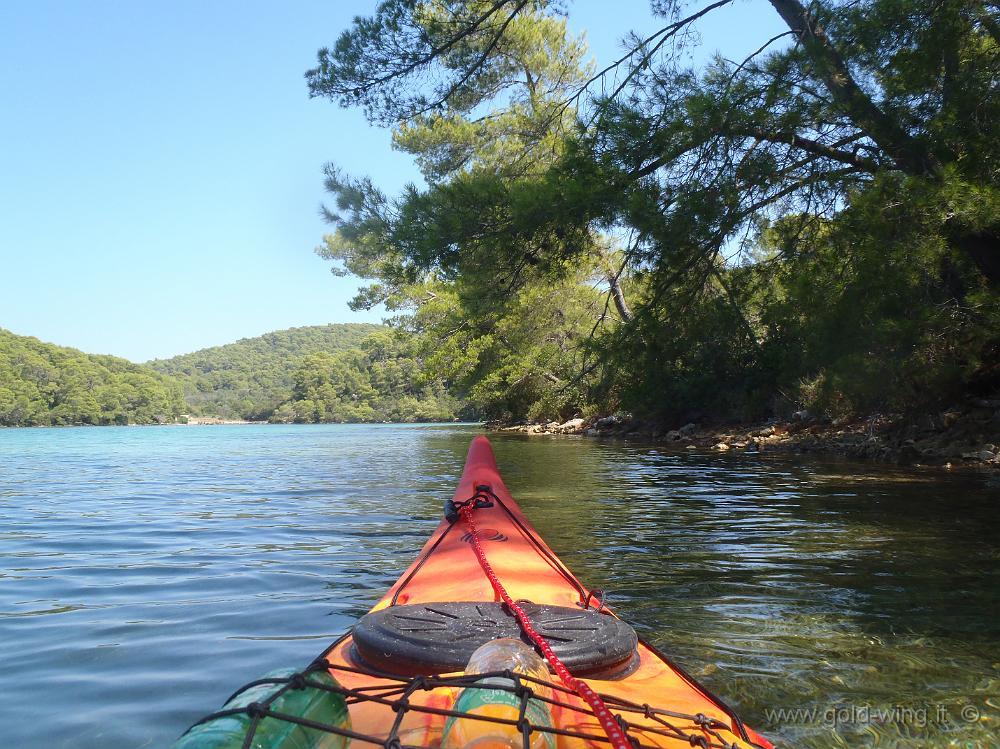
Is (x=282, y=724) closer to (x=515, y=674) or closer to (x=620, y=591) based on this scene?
(x=515, y=674)

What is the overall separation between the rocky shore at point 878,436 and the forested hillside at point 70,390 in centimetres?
6104

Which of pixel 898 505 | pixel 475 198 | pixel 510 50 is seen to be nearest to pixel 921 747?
pixel 898 505

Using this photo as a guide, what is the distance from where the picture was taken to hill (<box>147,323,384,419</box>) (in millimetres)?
92000

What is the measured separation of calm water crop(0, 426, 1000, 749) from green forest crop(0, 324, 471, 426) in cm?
4077

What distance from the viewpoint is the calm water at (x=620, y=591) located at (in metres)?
2.29

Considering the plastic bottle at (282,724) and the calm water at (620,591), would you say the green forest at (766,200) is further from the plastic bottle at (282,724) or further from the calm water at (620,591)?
the plastic bottle at (282,724)

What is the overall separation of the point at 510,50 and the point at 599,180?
10215mm

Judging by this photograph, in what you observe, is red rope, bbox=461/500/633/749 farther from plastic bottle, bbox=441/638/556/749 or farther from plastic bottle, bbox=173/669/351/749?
plastic bottle, bbox=173/669/351/749

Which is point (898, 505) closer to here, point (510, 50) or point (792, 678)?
point (792, 678)

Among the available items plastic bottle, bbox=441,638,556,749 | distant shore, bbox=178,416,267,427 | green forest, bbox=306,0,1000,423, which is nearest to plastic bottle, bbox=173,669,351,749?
plastic bottle, bbox=441,638,556,749

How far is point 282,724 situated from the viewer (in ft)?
4.44

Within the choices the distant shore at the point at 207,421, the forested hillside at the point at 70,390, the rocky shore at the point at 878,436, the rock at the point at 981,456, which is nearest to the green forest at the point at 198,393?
the forested hillside at the point at 70,390

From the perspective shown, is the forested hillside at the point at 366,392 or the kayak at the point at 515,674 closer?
the kayak at the point at 515,674

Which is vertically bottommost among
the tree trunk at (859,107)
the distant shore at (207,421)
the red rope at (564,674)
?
the red rope at (564,674)
